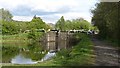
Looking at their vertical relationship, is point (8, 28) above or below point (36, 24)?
below

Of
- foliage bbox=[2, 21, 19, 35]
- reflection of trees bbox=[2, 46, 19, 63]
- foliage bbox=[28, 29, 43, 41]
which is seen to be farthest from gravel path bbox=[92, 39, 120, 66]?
foliage bbox=[2, 21, 19, 35]

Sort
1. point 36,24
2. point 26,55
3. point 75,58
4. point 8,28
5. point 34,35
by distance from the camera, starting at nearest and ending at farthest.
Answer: point 75,58 → point 26,55 → point 34,35 → point 8,28 → point 36,24

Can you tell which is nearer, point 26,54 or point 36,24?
point 26,54

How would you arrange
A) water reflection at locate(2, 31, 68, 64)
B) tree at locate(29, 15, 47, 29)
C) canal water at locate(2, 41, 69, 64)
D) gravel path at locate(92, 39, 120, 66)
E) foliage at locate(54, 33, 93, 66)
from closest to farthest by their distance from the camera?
gravel path at locate(92, 39, 120, 66) → foliage at locate(54, 33, 93, 66) → canal water at locate(2, 41, 69, 64) → water reflection at locate(2, 31, 68, 64) → tree at locate(29, 15, 47, 29)

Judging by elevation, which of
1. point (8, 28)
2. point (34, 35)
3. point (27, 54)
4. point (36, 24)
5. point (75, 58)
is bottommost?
point (27, 54)

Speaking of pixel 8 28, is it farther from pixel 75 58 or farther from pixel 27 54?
pixel 75 58

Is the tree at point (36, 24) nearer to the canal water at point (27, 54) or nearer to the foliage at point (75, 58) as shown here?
the canal water at point (27, 54)

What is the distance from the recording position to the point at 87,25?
130 metres

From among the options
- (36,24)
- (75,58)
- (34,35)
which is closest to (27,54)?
(75,58)

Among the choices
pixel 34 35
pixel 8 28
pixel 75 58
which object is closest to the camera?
pixel 75 58

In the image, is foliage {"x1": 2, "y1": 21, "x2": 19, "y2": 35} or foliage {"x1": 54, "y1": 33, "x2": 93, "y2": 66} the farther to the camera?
foliage {"x1": 2, "y1": 21, "x2": 19, "y2": 35}

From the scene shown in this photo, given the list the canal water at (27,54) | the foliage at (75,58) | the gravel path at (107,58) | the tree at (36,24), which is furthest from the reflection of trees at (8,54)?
the tree at (36,24)

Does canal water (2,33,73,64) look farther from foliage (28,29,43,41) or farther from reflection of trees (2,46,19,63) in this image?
foliage (28,29,43,41)

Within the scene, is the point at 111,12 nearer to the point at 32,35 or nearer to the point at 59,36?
the point at 32,35
